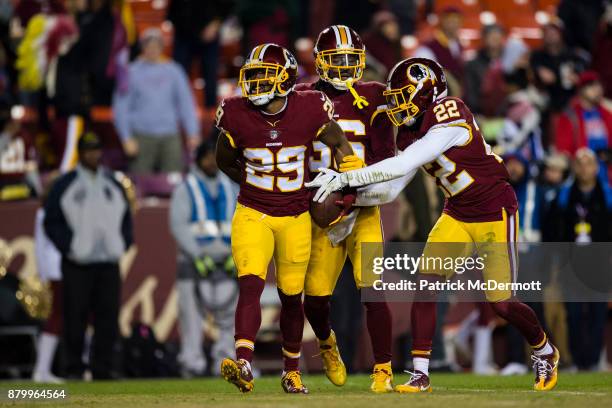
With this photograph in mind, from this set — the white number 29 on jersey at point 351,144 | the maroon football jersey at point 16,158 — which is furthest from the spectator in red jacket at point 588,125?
the white number 29 on jersey at point 351,144

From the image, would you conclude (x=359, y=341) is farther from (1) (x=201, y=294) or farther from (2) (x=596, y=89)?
(2) (x=596, y=89)

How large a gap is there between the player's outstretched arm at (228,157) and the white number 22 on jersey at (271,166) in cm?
9

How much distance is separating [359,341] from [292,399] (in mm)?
5140

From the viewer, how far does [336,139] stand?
8.30m

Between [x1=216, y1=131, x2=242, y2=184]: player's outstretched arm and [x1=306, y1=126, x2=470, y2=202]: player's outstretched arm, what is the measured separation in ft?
1.52

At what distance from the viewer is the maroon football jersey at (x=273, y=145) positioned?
8195 millimetres

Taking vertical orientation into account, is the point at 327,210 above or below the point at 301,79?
below

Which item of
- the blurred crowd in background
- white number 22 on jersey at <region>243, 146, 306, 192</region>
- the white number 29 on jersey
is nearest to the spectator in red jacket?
the blurred crowd in background

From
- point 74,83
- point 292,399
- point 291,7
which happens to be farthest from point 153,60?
point 292,399

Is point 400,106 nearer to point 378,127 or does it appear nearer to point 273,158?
point 378,127

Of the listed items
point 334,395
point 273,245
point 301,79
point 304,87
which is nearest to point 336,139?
point 304,87

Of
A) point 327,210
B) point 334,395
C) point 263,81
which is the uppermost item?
point 263,81

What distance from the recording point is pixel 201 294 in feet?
40.0

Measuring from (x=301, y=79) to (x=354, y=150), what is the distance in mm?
4598
